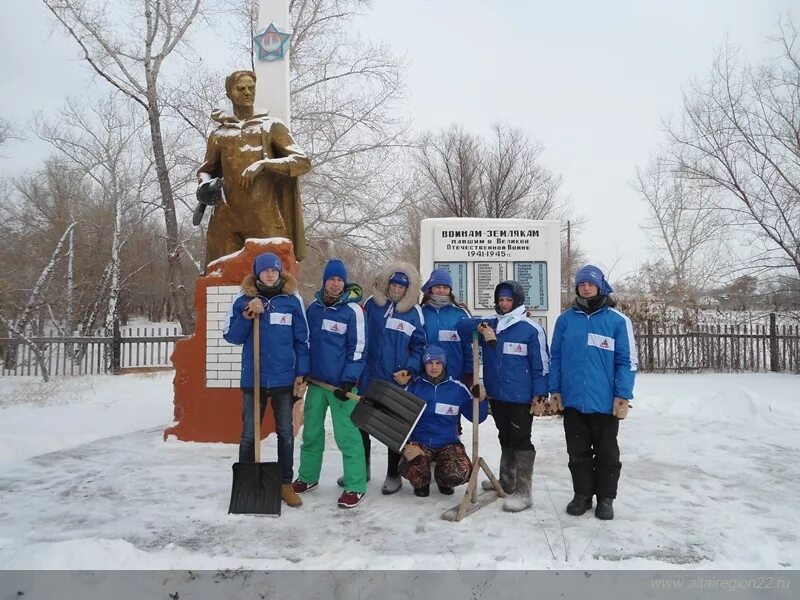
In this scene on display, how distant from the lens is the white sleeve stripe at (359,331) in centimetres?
408

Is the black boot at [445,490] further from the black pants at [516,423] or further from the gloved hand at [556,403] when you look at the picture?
the gloved hand at [556,403]

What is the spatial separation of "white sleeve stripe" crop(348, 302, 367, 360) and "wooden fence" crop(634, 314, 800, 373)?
11.2 metres

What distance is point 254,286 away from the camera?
163 inches

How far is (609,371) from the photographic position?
3725 mm

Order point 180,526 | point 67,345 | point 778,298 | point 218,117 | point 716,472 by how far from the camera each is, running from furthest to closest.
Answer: point 67,345, point 778,298, point 218,117, point 716,472, point 180,526

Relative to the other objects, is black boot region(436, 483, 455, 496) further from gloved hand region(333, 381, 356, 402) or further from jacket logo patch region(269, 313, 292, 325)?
jacket logo patch region(269, 313, 292, 325)

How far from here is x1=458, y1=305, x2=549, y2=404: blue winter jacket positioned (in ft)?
12.9

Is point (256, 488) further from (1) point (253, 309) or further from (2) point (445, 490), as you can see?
(2) point (445, 490)

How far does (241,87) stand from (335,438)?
13.9ft

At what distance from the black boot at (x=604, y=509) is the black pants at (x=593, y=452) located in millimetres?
35

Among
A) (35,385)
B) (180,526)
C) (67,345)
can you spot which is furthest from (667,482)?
(67,345)

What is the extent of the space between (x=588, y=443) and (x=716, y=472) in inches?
78.1

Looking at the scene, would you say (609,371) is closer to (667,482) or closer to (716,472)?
(667,482)

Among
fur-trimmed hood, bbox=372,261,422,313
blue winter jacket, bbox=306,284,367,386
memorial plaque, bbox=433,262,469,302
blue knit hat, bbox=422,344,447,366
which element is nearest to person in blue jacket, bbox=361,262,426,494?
fur-trimmed hood, bbox=372,261,422,313
